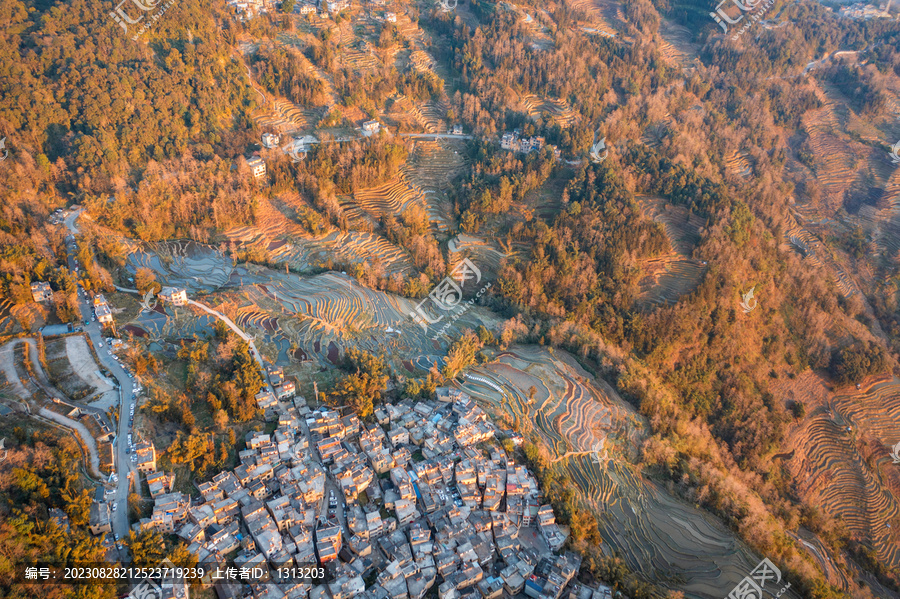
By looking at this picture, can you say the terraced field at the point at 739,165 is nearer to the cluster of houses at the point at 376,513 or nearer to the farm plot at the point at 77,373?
the cluster of houses at the point at 376,513

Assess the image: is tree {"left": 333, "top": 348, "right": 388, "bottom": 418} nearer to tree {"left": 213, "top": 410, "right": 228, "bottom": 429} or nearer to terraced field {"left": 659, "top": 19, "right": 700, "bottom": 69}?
tree {"left": 213, "top": 410, "right": 228, "bottom": 429}

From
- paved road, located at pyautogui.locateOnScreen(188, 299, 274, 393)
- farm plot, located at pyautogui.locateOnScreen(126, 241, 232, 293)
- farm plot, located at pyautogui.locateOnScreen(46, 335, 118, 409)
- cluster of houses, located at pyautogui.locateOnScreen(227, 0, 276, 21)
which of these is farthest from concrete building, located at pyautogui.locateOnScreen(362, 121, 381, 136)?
farm plot, located at pyautogui.locateOnScreen(46, 335, 118, 409)

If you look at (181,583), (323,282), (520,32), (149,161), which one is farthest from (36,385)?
(520,32)

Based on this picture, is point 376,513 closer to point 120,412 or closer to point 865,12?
point 120,412

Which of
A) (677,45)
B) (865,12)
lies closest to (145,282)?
(677,45)

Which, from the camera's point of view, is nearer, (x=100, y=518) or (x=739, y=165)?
(x=100, y=518)

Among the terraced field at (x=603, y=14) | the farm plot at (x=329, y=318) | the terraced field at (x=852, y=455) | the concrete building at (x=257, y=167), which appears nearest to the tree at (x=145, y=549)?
the farm plot at (x=329, y=318)
